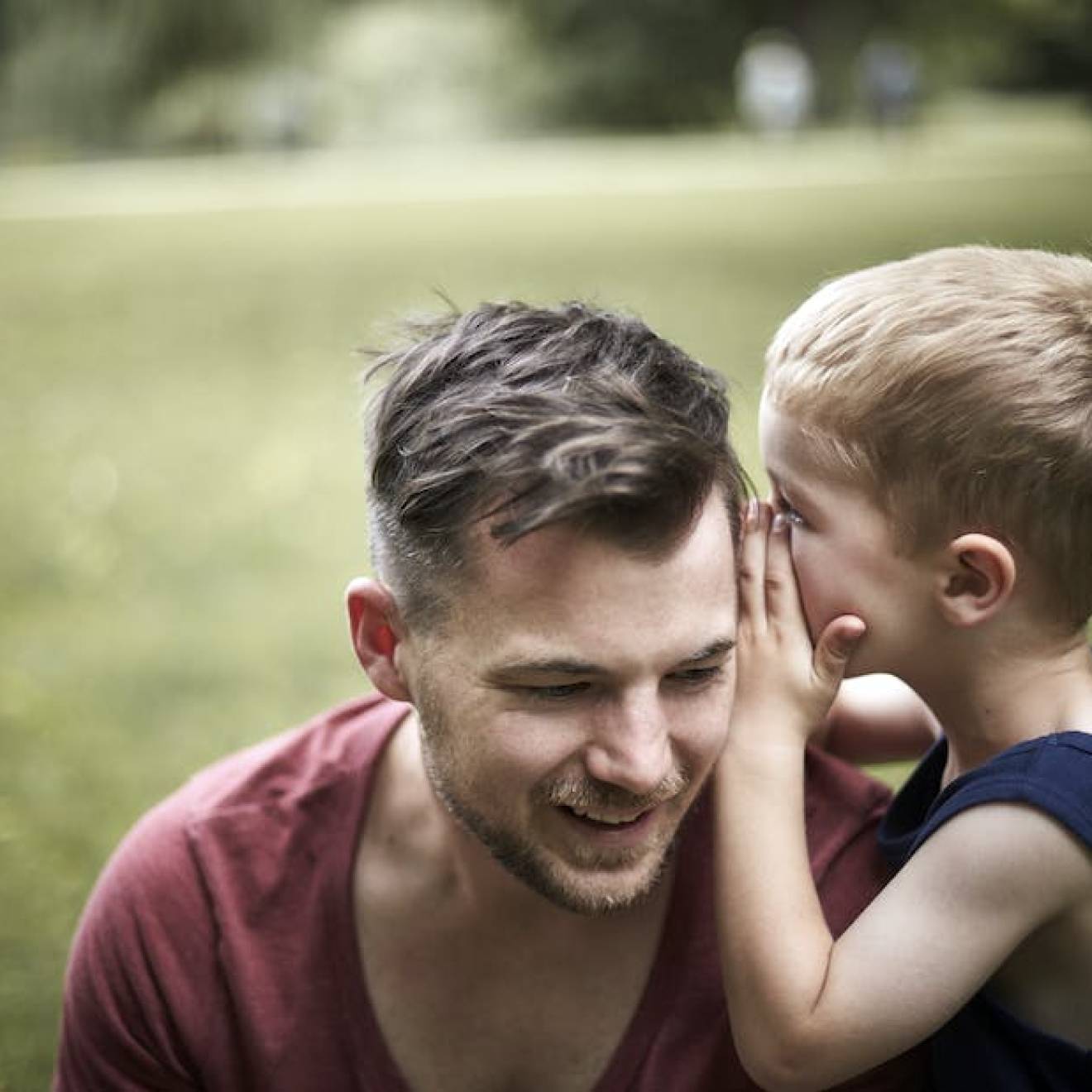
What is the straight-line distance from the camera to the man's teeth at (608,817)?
8.51 feet

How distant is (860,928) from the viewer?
268cm

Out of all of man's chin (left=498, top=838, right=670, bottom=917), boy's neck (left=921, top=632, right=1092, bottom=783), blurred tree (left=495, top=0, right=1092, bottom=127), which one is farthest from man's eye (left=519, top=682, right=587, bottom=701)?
blurred tree (left=495, top=0, right=1092, bottom=127)

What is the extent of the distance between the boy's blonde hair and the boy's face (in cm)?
3

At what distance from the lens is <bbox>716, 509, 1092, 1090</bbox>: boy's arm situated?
8.55 ft

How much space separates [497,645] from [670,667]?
10.0 inches

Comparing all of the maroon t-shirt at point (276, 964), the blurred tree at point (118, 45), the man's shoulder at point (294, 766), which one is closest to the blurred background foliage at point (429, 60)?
the blurred tree at point (118, 45)

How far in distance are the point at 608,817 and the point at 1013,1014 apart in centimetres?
72

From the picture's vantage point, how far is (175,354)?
15812 millimetres

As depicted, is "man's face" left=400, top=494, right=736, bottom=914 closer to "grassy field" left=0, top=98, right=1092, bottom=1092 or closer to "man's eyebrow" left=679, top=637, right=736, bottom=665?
"man's eyebrow" left=679, top=637, right=736, bottom=665

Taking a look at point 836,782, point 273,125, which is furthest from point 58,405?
point 273,125

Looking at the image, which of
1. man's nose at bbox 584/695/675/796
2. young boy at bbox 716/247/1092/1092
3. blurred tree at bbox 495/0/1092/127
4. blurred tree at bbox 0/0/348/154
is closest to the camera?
man's nose at bbox 584/695/675/796

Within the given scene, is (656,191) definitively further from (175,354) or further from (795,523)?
(795,523)

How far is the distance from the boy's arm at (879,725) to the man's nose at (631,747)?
2.77ft

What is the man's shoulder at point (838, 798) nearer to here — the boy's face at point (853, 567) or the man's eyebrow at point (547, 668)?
the boy's face at point (853, 567)
